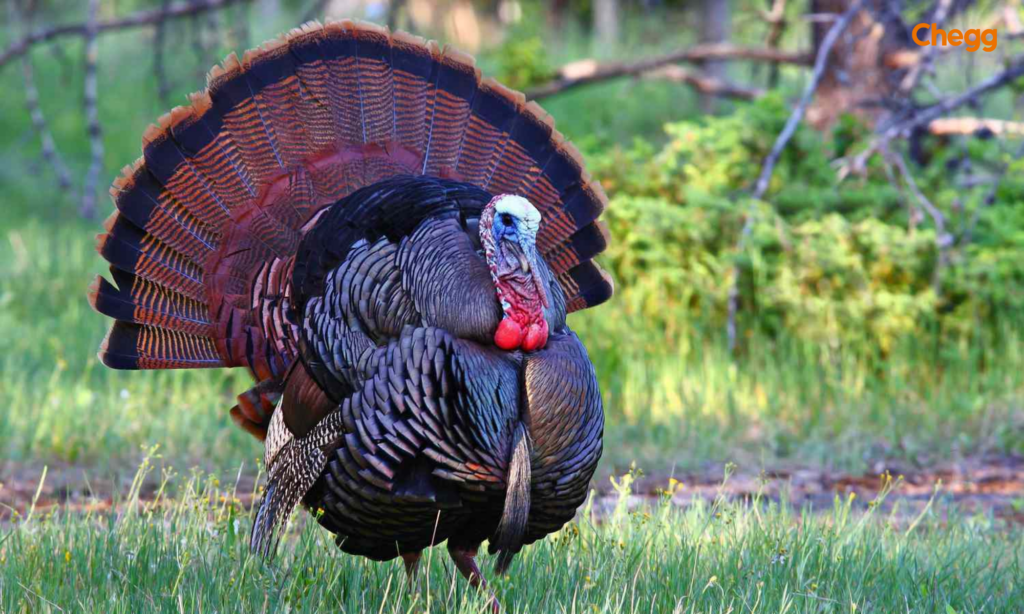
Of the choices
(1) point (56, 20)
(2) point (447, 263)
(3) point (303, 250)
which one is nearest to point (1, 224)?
(1) point (56, 20)

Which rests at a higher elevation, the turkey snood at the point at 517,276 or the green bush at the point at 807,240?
the turkey snood at the point at 517,276

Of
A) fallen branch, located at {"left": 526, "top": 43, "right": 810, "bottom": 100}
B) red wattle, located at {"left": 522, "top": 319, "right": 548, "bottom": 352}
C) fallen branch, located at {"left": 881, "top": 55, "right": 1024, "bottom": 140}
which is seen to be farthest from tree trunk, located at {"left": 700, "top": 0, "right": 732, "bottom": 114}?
red wattle, located at {"left": 522, "top": 319, "right": 548, "bottom": 352}

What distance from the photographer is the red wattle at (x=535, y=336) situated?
3.18 meters

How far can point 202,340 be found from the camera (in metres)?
4.15

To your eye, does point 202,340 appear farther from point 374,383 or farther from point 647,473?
point 647,473

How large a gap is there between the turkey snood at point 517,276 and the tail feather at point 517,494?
26 cm

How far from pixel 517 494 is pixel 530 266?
2.09 feet

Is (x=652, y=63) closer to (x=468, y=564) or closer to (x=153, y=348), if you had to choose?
(x=153, y=348)

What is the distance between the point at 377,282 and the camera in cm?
348

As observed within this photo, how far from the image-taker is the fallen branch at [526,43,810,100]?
8.00 metres

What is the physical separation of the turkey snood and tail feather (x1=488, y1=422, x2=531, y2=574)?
0.26 meters

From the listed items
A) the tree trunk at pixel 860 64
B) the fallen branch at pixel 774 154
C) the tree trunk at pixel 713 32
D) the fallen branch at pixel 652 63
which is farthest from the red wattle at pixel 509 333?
the tree trunk at pixel 713 32

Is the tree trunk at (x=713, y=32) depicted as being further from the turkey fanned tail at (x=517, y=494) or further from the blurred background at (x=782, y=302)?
the turkey fanned tail at (x=517, y=494)

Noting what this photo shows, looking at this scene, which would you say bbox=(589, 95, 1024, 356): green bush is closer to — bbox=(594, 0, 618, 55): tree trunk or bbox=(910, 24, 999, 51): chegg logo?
bbox=(910, 24, 999, 51): chegg logo
